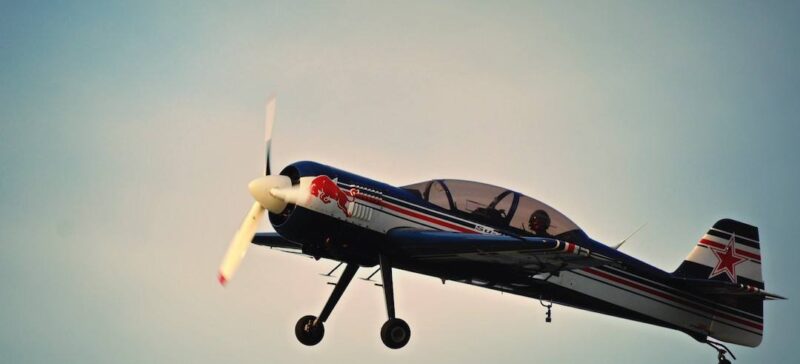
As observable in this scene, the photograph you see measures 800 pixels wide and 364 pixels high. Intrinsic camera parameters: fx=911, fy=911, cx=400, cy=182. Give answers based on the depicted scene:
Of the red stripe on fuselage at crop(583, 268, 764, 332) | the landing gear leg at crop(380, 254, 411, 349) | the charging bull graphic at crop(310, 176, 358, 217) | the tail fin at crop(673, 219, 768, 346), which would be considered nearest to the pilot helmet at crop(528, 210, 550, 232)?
the red stripe on fuselage at crop(583, 268, 764, 332)

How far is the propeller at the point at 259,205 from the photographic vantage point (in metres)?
15.0

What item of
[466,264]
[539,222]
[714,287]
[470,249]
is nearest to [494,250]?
[470,249]

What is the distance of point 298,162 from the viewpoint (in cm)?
1524

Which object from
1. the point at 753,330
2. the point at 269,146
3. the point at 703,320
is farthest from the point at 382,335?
the point at 753,330

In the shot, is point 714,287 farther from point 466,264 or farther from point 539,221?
point 466,264

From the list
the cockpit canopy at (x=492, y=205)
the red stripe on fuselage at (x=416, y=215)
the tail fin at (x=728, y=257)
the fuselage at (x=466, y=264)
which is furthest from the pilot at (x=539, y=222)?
the tail fin at (x=728, y=257)

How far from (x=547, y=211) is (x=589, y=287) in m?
1.71

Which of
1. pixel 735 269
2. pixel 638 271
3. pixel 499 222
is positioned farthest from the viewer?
pixel 735 269

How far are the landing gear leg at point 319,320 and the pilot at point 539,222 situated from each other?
3193 mm

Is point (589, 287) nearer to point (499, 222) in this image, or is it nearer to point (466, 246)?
point (499, 222)

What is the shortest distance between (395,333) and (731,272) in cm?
780

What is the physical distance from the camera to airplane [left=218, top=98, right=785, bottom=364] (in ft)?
48.5

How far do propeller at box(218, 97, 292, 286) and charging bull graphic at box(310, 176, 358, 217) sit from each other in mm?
551

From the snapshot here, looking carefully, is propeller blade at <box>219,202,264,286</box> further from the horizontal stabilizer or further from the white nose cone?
the horizontal stabilizer
